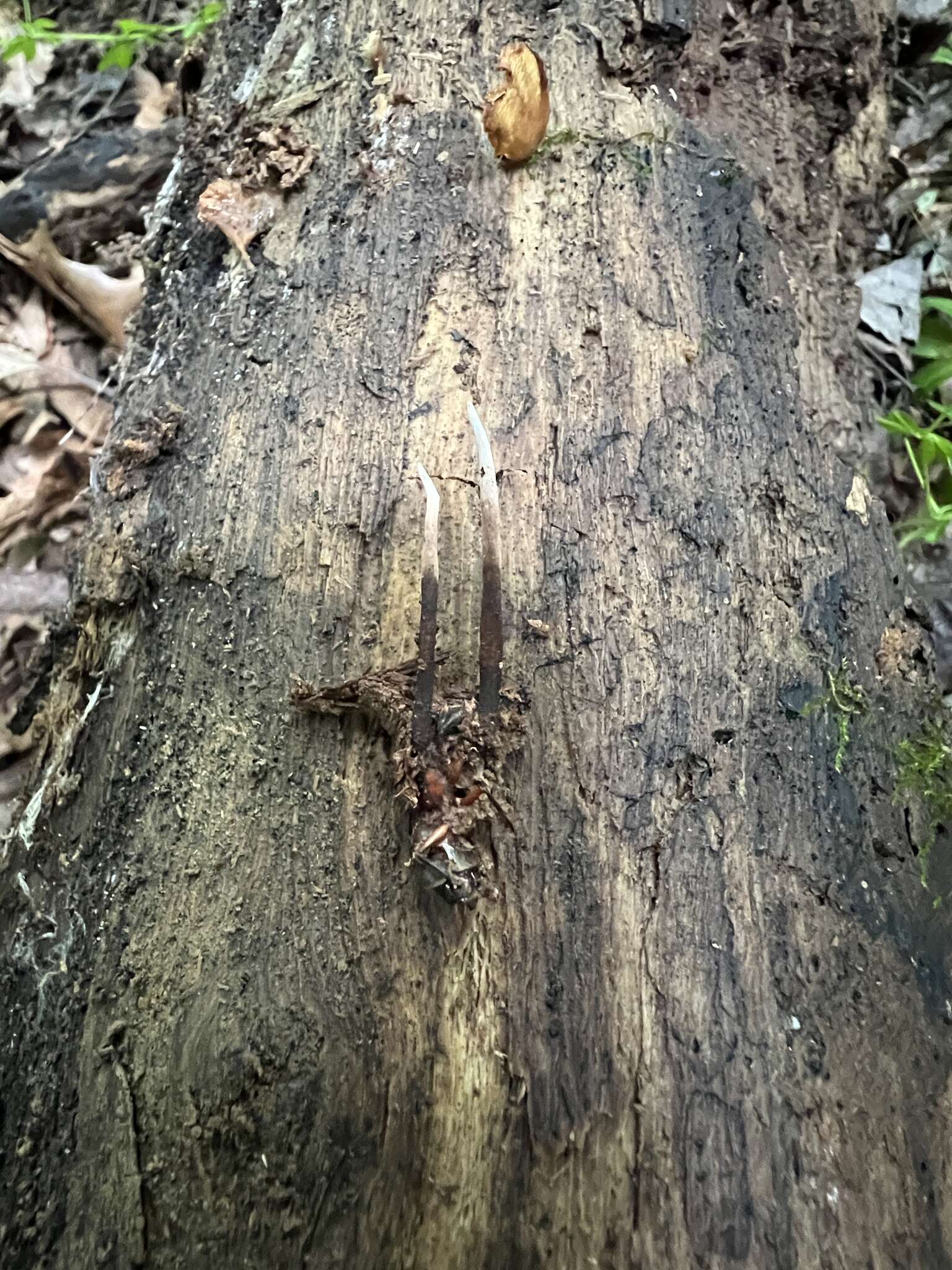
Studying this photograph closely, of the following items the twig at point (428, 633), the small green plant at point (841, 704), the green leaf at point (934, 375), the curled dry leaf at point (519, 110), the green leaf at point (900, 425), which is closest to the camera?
the twig at point (428, 633)

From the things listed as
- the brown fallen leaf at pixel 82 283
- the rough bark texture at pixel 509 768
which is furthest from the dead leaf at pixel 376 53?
the brown fallen leaf at pixel 82 283

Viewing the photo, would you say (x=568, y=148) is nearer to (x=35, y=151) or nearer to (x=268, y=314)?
(x=268, y=314)

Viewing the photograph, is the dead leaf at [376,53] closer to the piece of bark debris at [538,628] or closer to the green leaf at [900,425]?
the piece of bark debris at [538,628]

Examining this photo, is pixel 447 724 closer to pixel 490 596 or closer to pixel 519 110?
pixel 490 596

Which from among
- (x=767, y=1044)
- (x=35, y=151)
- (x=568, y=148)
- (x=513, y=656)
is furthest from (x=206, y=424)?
(x=35, y=151)

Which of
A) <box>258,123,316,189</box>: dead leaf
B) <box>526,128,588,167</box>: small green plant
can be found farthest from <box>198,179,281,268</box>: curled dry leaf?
<box>526,128,588,167</box>: small green plant

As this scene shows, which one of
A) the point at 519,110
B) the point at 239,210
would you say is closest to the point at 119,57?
the point at 239,210
